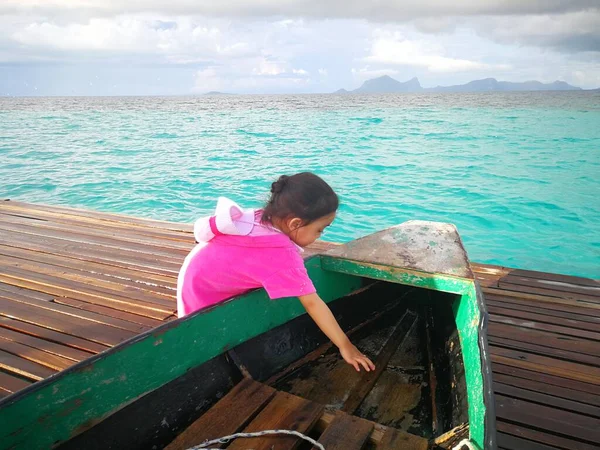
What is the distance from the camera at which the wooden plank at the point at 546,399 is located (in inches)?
84.9

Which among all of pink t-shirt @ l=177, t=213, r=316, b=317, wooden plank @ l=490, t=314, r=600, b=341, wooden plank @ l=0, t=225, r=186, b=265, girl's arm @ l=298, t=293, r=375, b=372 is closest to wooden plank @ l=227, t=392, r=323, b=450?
girl's arm @ l=298, t=293, r=375, b=372

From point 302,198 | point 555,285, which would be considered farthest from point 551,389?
point 302,198

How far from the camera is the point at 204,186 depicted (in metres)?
14.1

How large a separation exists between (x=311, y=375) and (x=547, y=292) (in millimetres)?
2217

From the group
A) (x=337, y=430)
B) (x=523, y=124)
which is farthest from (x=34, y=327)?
(x=523, y=124)

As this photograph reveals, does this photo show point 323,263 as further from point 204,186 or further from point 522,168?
point 522,168

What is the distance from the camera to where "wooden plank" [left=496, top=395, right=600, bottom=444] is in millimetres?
2014

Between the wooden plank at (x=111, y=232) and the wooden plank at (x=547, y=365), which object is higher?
the wooden plank at (x=111, y=232)

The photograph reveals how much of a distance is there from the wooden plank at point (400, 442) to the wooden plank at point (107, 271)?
2.06 meters

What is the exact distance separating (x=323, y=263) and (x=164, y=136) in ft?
80.9

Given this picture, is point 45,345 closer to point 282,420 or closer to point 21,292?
point 21,292

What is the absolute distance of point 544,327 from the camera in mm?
2953

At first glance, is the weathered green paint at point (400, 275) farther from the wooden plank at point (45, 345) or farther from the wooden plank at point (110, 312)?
the wooden plank at point (45, 345)

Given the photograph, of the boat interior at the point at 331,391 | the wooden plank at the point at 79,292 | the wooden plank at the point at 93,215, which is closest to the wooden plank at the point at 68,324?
the wooden plank at the point at 79,292
